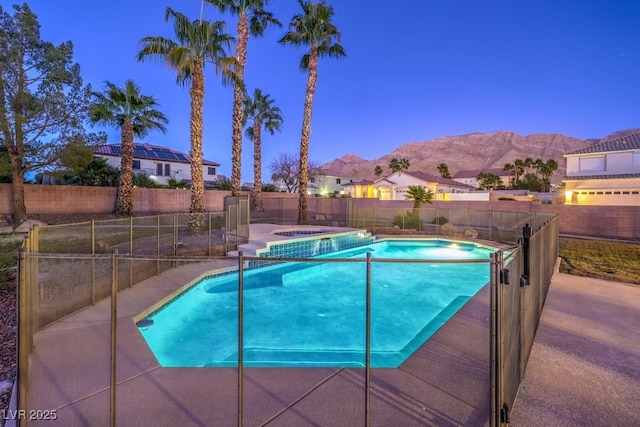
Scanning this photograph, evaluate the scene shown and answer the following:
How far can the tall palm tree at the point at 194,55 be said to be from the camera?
40.7 ft

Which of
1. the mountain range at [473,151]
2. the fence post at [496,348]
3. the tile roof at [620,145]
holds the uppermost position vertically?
the mountain range at [473,151]

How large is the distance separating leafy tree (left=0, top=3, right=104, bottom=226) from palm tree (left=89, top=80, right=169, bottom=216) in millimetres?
1968

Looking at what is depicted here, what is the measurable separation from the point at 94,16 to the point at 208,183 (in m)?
31.2

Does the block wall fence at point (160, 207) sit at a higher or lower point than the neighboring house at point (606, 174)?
lower

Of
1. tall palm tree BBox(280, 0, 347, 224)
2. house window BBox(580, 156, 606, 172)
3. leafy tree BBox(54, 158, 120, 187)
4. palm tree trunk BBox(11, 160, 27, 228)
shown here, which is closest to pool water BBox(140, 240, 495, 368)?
tall palm tree BBox(280, 0, 347, 224)

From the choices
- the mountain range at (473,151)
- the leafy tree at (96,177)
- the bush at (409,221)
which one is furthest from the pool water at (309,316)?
the mountain range at (473,151)

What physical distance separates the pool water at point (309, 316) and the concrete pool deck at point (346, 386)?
2.93ft

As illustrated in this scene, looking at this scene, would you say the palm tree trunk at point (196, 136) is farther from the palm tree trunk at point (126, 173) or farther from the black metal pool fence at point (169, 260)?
the palm tree trunk at point (126, 173)

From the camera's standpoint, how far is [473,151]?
148 m

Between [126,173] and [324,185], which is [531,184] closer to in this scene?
[324,185]

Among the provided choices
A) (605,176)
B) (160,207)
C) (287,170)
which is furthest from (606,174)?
(160,207)

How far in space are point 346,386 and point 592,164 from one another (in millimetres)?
33497

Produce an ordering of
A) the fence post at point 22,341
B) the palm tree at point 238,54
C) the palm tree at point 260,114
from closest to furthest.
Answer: the fence post at point 22,341 → the palm tree at point 238,54 → the palm tree at point 260,114

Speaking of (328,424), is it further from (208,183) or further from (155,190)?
(208,183)
